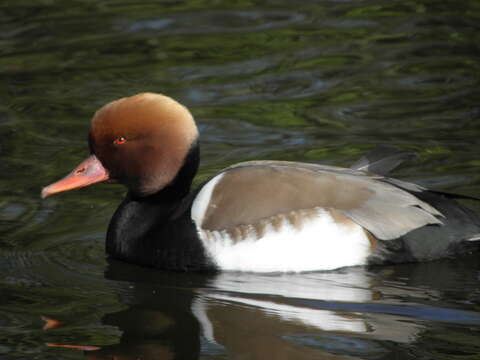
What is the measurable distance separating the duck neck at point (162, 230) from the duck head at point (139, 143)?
6cm

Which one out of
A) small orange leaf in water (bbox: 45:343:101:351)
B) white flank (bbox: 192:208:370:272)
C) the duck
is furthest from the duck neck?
small orange leaf in water (bbox: 45:343:101:351)

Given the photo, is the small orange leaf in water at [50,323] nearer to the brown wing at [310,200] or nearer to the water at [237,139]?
the water at [237,139]

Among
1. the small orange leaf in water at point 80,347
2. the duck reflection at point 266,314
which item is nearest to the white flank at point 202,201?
the duck reflection at point 266,314

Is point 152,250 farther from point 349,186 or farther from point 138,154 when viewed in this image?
point 349,186

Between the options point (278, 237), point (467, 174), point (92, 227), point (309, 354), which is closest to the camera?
point (309, 354)

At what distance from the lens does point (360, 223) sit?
5.57m

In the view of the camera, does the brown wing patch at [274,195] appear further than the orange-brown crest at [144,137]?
No

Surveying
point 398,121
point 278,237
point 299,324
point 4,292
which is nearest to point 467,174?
point 398,121

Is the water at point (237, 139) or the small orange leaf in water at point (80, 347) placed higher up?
the water at point (237, 139)

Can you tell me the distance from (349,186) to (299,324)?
102 cm

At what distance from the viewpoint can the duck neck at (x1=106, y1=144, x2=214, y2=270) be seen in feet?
18.6

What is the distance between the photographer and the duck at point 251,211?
558 cm

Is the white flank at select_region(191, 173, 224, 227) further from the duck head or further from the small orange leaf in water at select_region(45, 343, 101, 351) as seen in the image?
the small orange leaf in water at select_region(45, 343, 101, 351)

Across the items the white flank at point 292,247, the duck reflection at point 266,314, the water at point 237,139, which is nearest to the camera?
the duck reflection at point 266,314
